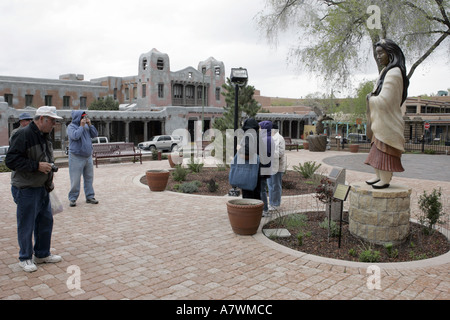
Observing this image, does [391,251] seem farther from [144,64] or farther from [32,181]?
[144,64]

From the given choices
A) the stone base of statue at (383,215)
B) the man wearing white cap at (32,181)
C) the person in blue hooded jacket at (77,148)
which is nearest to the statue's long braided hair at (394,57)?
the stone base of statue at (383,215)

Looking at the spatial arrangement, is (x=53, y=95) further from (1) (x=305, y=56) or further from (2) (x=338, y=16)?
(2) (x=338, y=16)

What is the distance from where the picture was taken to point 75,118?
8.12m

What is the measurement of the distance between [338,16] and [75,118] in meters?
15.4

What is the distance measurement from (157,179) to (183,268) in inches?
202

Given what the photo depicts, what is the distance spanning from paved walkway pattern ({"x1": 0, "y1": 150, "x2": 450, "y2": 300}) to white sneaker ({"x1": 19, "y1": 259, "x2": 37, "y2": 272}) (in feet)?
0.20

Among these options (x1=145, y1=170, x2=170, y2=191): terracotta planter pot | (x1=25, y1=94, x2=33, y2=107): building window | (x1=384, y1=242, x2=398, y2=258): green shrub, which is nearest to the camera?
(x1=384, y1=242, x2=398, y2=258): green shrub

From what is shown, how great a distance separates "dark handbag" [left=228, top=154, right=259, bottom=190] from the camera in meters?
6.58

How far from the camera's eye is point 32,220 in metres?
4.62

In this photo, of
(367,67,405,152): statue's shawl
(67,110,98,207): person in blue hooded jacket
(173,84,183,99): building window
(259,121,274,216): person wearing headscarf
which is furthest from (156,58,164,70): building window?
(367,67,405,152): statue's shawl

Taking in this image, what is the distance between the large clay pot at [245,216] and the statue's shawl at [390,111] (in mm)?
2132

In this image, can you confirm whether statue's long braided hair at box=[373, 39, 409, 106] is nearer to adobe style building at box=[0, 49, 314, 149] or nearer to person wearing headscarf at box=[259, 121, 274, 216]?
person wearing headscarf at box=[259, 121, 274, 216]

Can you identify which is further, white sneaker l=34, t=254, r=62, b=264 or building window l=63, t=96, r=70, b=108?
building window l=63, t=96, r=70, b=108
